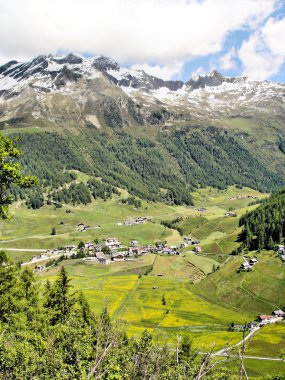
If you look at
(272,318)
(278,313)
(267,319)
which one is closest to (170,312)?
(267,319)

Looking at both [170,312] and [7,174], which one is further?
[170,312]

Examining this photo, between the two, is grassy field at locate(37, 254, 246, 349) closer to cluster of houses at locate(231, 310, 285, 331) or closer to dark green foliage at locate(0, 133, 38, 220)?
cluster of houses at locate(231, 310, 285, 331)

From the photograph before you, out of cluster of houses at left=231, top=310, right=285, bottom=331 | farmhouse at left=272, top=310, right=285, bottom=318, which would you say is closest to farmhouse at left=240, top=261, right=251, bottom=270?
cluster of houses at left=231, top=310, right=285, bottom=331

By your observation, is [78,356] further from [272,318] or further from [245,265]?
[245,265]

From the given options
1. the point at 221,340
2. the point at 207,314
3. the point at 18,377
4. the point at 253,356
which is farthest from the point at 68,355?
the point at 207,314

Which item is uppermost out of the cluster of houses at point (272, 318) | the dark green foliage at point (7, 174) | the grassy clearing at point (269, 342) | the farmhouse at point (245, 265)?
the dark green foliage at point (7, 174)

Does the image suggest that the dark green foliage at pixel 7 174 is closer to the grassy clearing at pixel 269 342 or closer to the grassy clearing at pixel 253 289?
the grassy clearing at pixel 269 342

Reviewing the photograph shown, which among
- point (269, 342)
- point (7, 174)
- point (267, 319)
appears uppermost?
point (7, 174)

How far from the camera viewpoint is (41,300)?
59.1 meters

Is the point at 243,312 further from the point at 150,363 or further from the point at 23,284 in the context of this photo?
the point at 150,363

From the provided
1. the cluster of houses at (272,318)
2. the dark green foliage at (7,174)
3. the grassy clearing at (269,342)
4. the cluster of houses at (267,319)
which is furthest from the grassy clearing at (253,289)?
the dark green foliage at (7,174)

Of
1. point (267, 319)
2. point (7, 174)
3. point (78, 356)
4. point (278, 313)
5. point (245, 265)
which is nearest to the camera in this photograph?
point (7, 174)

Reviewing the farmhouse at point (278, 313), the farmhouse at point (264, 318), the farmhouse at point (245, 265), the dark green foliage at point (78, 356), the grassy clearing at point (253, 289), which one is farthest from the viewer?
the farmhouse at point (245, 265)

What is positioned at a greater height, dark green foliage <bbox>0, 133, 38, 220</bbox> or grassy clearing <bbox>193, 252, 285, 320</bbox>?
dark green foliage <bbox>0, 133, 38, 220</bbox>
